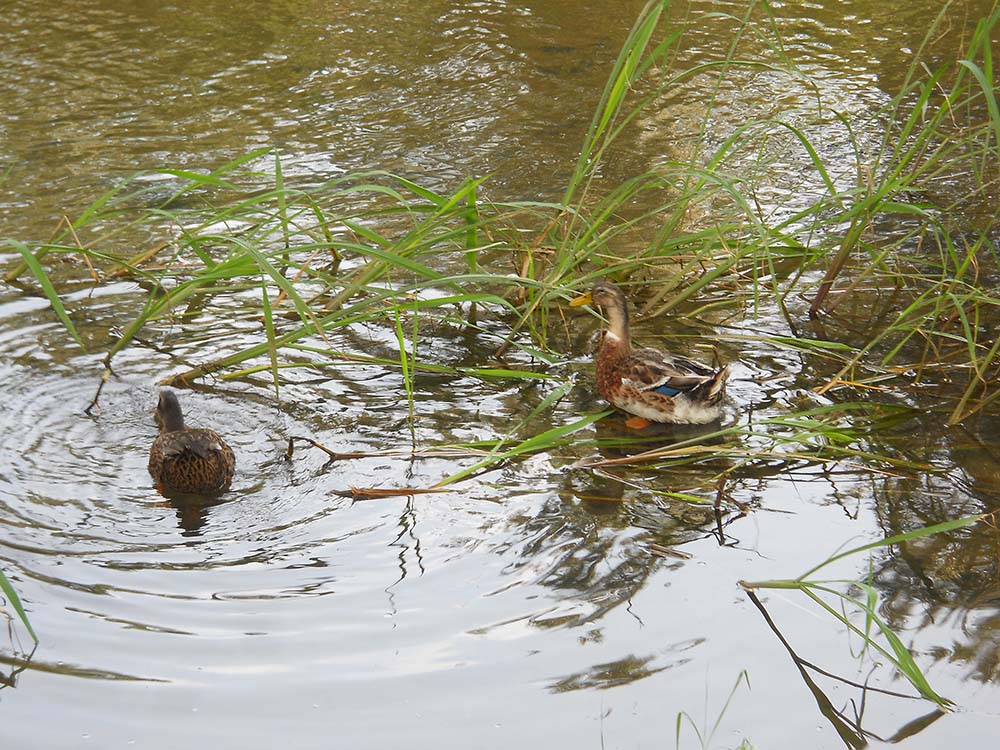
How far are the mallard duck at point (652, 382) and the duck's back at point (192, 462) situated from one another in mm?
1857

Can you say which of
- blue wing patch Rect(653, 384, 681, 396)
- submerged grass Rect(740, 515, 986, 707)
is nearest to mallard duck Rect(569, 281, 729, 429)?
blue wing patch Rect(653, 384, 681, 396)

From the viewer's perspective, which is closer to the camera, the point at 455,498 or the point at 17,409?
the point at 455,498

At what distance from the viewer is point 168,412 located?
5012 mm

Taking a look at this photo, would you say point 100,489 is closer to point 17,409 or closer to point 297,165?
point 17,409

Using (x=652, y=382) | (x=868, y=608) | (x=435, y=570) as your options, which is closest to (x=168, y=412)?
(x=435, y=570)

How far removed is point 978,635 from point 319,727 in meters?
2.17

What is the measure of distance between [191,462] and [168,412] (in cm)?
46

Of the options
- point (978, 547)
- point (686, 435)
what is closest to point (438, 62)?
point (686, 435)

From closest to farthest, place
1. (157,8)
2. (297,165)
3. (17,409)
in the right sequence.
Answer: (17,409) → (297,165) → (157,8)

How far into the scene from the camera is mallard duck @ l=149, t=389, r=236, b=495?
4645mm

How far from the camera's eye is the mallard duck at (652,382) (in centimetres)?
530

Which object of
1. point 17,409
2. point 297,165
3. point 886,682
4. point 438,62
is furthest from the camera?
point 438,62

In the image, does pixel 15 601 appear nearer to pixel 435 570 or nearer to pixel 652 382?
pixel 435 570

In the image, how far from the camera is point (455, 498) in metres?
4.64
